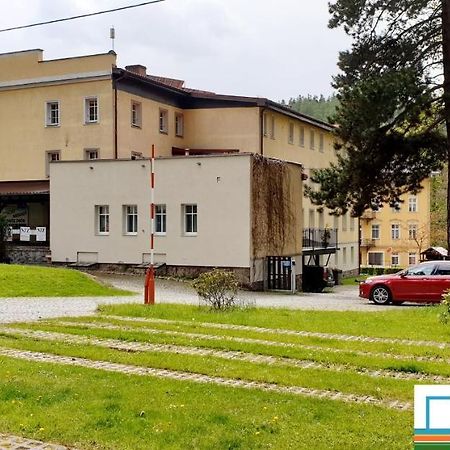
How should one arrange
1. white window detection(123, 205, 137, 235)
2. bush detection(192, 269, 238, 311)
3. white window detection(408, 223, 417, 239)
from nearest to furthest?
bush detection(192, 269, 238, 311) → white window detection(123, 205, 137, 235) → white window detection(408, 223, 417, 239)

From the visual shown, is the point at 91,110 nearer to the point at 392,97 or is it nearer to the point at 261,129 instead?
the point at 261,129

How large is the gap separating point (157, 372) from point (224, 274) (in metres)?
8.28

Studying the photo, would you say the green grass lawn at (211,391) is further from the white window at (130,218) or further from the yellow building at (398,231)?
the yellow building at (398,231)

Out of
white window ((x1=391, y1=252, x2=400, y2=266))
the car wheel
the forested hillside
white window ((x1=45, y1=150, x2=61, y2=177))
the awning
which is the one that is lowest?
white window ((x1=391, y1=252, x2=400, y2=266))

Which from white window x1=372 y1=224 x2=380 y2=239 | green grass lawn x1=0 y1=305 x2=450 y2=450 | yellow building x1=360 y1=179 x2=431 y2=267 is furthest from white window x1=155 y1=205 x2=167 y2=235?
white window x1=372 y1=224 x2=380 y2=239

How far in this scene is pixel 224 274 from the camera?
57.5 feet

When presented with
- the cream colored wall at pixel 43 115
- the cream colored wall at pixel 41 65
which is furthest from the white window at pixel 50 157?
the cream colored wall at pixel 41 65

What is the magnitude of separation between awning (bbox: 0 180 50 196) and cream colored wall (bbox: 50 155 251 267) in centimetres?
450

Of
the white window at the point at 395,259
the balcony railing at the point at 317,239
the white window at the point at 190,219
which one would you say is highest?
the white window at the point at 190,219

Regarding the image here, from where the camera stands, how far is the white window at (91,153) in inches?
1590

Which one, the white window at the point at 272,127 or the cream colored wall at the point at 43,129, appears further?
the white window at the point at 272,127

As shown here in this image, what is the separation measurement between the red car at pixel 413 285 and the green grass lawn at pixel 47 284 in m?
8.79

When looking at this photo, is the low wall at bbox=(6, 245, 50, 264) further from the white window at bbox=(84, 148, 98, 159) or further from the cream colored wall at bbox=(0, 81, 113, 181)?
the white window at bbox=(84, 148, 98, 159)

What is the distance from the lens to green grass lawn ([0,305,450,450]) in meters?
6.35
